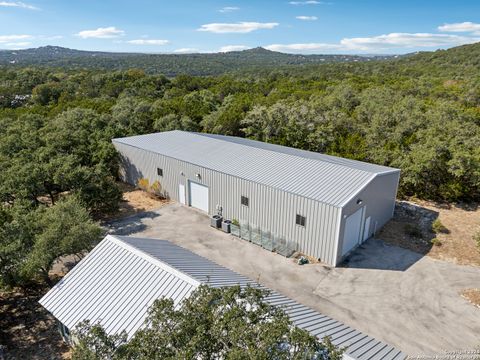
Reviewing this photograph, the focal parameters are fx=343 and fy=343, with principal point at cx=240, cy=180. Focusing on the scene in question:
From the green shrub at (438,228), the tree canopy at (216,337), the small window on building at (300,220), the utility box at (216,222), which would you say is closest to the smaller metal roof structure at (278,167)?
the small window on building at (300,220)

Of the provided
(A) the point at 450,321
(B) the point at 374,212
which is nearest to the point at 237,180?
(B) the point at 374,212

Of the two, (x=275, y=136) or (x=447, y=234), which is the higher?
(x=275, y=136)

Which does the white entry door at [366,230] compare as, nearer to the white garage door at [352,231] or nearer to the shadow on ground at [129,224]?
the white garage door at [352,231]

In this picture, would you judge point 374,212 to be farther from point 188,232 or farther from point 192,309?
point 192,309

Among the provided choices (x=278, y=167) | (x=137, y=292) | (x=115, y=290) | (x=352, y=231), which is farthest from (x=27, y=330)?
(x=352, y=231)

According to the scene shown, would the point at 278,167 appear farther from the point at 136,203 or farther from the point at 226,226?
the point at 136,203
